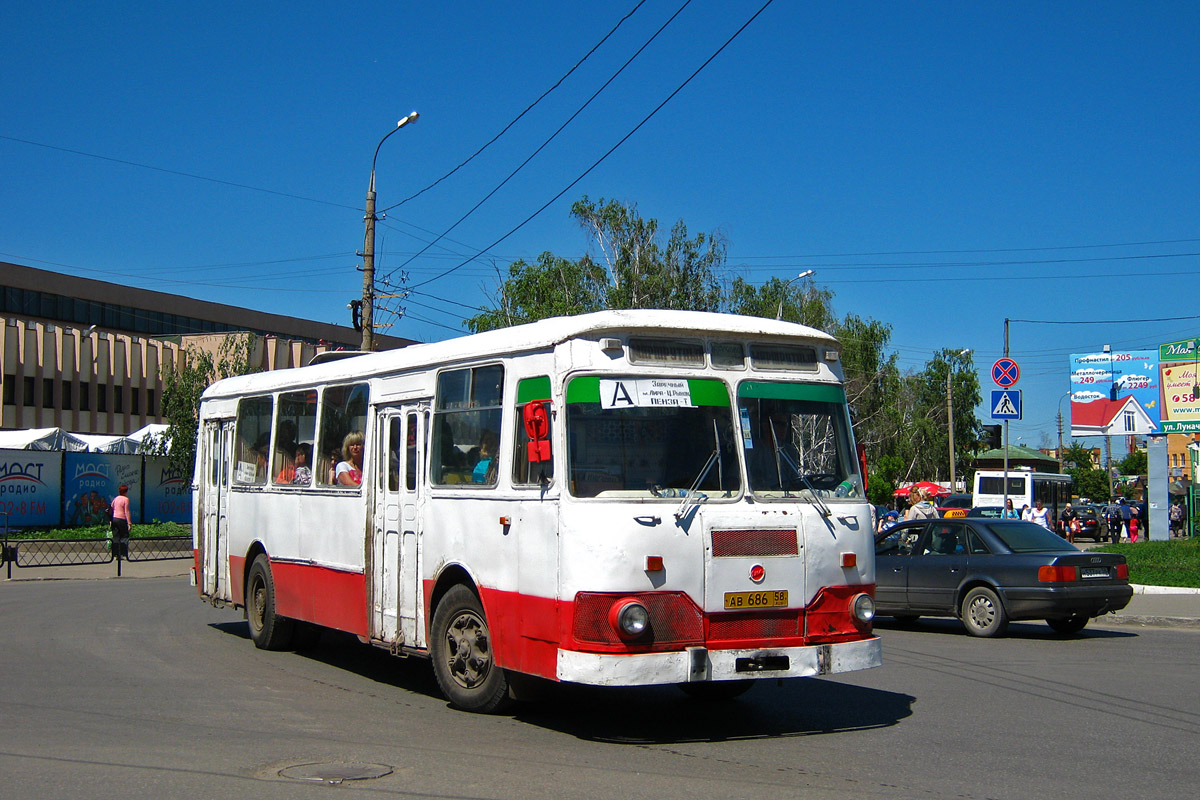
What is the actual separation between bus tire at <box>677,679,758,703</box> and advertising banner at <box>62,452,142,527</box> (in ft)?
96.0

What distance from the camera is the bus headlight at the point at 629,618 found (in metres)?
7.24

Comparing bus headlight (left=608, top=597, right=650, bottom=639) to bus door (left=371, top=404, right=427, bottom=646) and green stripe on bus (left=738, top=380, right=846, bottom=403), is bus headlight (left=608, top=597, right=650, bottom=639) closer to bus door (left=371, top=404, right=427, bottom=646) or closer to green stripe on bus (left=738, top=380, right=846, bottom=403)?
green stripe on bus (left=738, top=380, right=846, bottom=403)

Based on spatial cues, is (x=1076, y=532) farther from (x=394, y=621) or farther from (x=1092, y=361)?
(x=394, y=621)

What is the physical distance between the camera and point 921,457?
7262 cm

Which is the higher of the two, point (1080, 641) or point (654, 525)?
point (654, 525)

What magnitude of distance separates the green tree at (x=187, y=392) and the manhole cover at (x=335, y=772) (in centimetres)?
3139

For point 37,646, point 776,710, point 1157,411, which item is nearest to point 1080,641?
point 776,710

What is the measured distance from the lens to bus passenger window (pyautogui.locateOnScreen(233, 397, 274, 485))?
12516 millimetres

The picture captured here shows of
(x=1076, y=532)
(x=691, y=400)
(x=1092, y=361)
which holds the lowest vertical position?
(x=1076, y=532)

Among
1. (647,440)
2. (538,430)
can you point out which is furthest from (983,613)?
(538,430)

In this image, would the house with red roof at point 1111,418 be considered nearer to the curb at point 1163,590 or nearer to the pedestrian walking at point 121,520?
the curb at point 1163,590

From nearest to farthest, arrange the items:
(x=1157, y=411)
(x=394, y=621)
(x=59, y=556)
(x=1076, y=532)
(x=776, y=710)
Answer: (x=776, y=710) < (x=394, y=621) < (x=59, y=556) < (x=1157, y=411) < (x=1076, y=532)

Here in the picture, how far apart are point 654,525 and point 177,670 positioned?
5.75m

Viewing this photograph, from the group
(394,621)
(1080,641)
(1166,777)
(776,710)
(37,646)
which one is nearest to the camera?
(1166,777)
